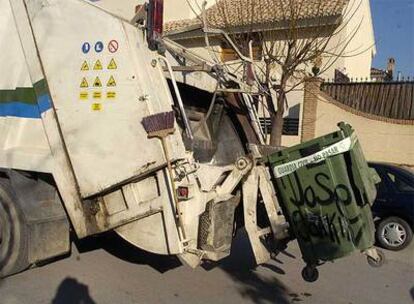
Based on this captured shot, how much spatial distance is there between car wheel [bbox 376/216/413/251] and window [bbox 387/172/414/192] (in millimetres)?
455

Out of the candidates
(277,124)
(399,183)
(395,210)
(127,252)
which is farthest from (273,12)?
(127,252)

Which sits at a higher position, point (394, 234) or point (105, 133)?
point (105, 133)

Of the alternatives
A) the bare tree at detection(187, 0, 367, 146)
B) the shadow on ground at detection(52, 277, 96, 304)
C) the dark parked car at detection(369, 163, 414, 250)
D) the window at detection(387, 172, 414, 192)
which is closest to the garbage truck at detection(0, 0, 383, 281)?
the shadow on ground at detection(52, 277, 96, 304)

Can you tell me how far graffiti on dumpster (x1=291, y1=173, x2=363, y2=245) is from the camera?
4.34 meters

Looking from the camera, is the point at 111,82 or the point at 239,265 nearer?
the point at 111,82

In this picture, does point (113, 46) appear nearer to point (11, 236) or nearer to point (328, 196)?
point (11, 236)

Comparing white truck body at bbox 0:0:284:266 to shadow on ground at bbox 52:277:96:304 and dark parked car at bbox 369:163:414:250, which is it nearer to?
shadow on ground at bbox 52:277:96:304

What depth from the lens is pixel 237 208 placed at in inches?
191

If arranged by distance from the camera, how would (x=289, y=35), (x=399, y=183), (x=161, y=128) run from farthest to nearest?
(x=289, y=35) → (x=399, y=183) → (x=161, y=128)

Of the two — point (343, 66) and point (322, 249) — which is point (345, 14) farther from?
point (322, 249)

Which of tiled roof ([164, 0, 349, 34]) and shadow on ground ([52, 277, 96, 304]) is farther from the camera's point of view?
tiled roof ([164, 0, 349, 34])

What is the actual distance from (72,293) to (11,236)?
0.79 meters

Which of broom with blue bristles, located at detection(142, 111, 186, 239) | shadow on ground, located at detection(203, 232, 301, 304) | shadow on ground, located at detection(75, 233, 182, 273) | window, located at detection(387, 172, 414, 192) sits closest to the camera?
broom with blue bristles, located at detection(142, 111, 186, 239)

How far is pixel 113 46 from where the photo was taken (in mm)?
4336
